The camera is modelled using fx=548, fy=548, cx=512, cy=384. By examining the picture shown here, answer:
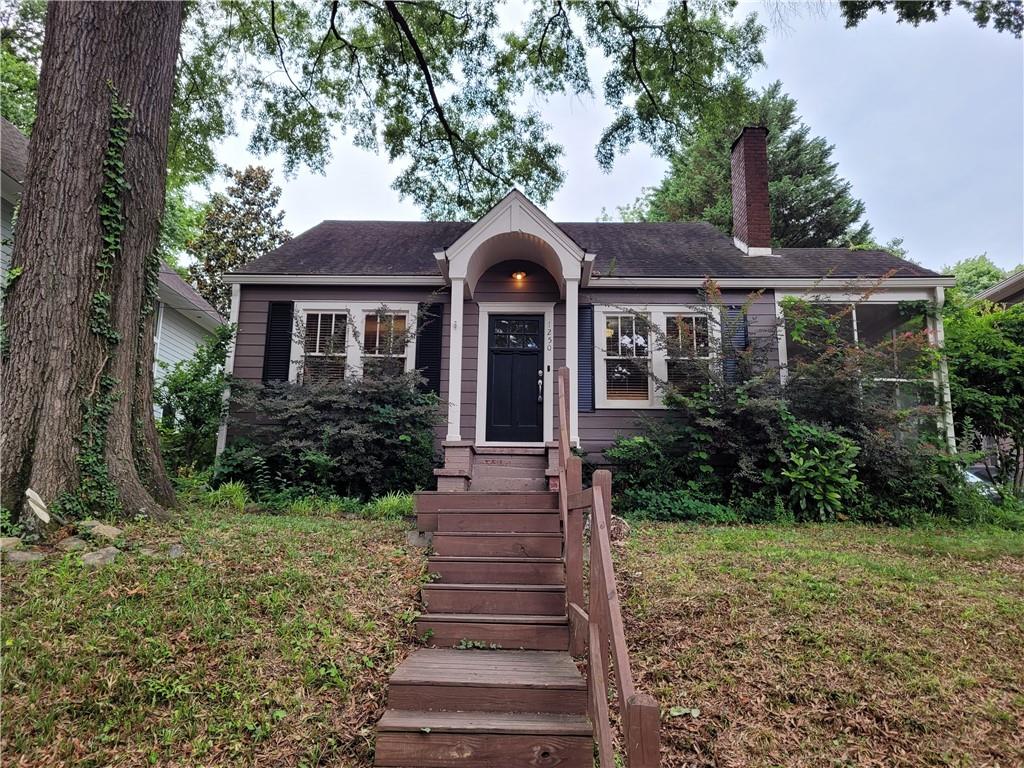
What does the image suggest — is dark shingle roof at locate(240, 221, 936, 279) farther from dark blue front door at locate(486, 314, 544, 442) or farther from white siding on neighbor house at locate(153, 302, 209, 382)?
white siding on neighbor house at locate(153, 302, 209, 382)

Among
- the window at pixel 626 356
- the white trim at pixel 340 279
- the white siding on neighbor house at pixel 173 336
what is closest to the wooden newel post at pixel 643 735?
the window at pixel 626 356

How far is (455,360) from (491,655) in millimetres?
4544

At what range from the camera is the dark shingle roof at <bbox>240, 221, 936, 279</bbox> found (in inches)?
339

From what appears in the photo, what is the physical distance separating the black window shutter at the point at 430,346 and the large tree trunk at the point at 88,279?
3.89 meters

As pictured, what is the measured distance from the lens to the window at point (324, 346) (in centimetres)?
812

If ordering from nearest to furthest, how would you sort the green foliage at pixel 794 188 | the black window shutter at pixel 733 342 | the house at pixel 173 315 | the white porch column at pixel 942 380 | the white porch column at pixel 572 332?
1. the white porch column at pixel 572 332
2. the black window shutter at pixel 733 342
3. the white porch column at pixel 942 380
4. the house at pixel 173 315
5. the green foliage at pixel 794 188

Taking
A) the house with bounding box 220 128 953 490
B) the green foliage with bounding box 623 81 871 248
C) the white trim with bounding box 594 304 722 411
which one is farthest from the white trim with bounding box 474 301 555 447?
the green foliage with bounding box 623 81 871 248

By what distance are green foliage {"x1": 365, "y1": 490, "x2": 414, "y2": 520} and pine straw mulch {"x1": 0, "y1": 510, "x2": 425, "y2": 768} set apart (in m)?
2.13

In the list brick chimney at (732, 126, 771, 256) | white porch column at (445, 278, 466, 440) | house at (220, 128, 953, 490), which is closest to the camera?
white porch column at (445, 278, 466, 440)

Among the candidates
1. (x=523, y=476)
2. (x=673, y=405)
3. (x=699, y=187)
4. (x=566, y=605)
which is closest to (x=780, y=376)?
(x=673, y=405)

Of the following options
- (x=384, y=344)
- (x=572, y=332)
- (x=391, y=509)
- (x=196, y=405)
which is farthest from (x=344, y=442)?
(x=572, y=332)

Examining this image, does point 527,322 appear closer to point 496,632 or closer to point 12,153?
point 496,632

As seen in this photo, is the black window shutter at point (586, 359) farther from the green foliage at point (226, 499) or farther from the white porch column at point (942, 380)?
the white porch column at point (942, 380)

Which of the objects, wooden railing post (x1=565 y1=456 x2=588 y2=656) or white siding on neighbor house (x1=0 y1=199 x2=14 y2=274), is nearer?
wooden railing post (x1=565 y1=456 x2=588 y2=656)
